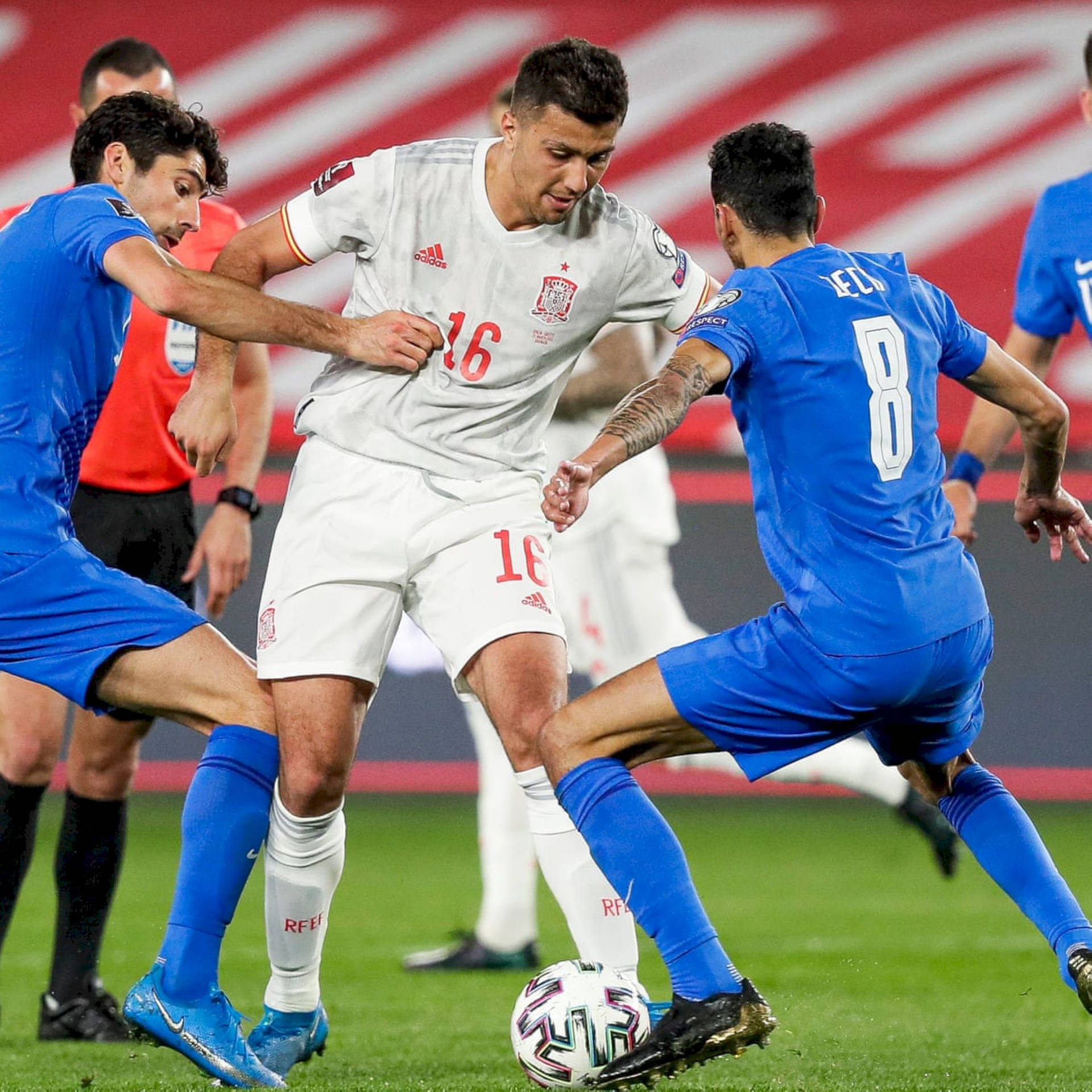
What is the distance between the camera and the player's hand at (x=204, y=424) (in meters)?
3.90

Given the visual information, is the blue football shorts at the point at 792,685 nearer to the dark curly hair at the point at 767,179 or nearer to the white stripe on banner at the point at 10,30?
the dark curly hair at the point at 767,179

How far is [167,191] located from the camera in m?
4.10

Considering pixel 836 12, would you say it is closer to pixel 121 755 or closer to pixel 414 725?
pixel 414 725

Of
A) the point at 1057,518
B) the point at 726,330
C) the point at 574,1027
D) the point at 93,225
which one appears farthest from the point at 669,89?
the point at 574,1027

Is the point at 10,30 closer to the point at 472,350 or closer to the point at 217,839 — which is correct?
the point at 472,350

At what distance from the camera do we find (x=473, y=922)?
685 centimetres

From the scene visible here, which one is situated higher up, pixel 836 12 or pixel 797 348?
pixel 836 12

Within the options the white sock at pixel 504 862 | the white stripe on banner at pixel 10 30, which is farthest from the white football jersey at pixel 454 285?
the white stripe on banner at pixel 10 30

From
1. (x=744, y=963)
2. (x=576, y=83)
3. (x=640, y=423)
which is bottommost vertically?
(x=744, y=963)

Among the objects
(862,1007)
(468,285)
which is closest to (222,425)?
(468,285)

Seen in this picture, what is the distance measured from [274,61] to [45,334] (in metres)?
8.46

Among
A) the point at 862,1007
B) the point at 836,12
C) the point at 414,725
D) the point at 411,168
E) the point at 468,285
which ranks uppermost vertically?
the point at 836,12

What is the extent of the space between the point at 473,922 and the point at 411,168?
3.63 metres

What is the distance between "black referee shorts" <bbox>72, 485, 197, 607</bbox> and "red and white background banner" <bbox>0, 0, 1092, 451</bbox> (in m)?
6.45
